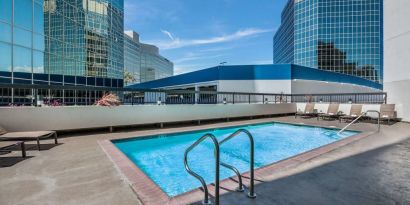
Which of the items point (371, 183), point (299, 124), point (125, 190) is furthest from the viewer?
point (299, 124)

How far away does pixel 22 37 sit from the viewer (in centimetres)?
1555

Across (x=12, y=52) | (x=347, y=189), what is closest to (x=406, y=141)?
(x=347, y=189)

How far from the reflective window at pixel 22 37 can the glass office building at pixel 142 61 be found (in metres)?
61.8

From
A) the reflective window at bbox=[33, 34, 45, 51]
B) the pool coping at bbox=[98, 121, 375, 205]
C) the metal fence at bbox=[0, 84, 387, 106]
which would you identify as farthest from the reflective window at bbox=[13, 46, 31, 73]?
the pool coping at bbox=[98, 121, 375, 205]

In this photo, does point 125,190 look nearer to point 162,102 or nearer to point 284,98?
point 162,102

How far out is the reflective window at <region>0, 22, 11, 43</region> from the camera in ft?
45.5

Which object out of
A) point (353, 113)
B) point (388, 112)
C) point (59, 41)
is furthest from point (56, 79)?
point (388, 112)

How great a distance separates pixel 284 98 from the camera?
17.6 m

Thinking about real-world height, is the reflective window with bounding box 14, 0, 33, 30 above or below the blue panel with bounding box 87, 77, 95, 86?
above

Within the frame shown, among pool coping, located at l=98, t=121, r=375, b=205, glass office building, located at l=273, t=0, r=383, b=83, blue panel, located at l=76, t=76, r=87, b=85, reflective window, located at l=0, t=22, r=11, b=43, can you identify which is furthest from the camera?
glass office building, located at l=273, t=0, r=383, b=83

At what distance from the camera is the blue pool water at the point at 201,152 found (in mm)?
4450

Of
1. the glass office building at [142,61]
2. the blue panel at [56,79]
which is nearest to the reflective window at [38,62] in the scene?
the blue panel at [56,79]

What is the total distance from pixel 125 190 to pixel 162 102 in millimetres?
7119

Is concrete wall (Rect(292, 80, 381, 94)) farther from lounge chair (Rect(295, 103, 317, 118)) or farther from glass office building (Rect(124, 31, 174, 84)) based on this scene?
glass office building (Rect(124, 31, 174, 84))
